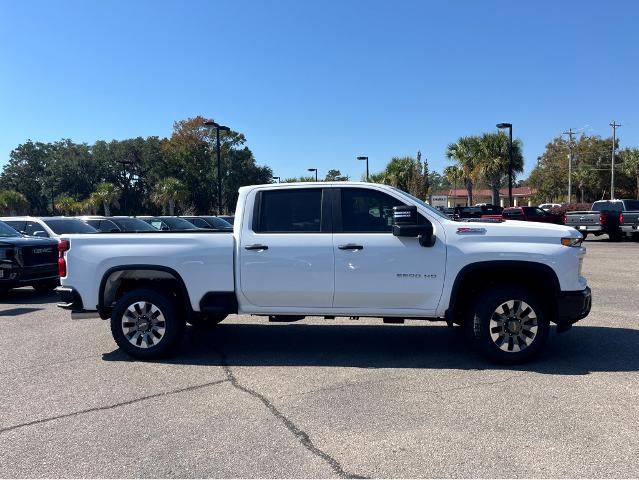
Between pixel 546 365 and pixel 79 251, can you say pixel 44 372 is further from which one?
pixel 546 365

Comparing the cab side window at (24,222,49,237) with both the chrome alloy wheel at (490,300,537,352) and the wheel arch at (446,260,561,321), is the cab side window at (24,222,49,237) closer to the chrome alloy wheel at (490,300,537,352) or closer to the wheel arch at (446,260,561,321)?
the wheel arch at (446,260,561,321)

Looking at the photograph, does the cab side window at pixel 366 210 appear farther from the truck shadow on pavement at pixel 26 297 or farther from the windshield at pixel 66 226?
the windshield at pixel 66 226

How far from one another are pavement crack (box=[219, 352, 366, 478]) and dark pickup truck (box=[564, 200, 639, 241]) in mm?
21346

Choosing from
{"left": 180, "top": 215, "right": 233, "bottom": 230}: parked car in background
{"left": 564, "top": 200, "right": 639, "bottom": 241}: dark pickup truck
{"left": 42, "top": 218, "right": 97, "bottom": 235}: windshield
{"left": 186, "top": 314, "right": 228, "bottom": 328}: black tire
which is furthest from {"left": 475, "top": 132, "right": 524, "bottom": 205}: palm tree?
{"left": 186, "top": 314, "right": 228, "bottom": 328}: black tire

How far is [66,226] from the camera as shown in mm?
13195

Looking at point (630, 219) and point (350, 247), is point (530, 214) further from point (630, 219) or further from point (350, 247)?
point (350, 247)

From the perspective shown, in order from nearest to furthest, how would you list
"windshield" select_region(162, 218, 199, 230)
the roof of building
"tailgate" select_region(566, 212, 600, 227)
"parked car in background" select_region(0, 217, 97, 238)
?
"parked car in background" select_region(0, 217, 97, 238) < "windshield" select_region(162, 218, 199, 230) < "tailgate" select_region(566, 212, 600, 227) < the roof of building

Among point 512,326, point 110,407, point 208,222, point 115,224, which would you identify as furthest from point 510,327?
point 208,222

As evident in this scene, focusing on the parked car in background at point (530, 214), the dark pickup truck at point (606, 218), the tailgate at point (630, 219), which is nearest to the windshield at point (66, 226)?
the dark pickup truck at point (606, 218)

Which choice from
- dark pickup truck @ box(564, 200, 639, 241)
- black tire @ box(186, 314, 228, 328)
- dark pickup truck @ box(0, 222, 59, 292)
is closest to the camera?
black tire @ box(186, 314, 228, 328)

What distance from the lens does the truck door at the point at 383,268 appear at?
5633 millimetres

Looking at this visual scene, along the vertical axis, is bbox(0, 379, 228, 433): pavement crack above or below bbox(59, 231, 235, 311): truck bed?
below

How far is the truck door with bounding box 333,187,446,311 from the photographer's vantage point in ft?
18.5

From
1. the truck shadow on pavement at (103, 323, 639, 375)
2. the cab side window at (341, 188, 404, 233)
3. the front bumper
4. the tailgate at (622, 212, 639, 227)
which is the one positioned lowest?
the truck shadow on pavement at (103, 323, 639, 375)
